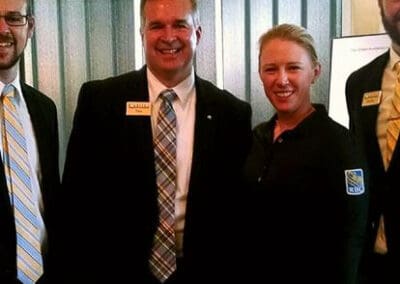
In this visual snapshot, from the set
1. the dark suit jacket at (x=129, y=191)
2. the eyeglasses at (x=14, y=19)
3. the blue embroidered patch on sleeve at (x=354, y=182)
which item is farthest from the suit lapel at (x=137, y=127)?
the blue embroidered patch on sleeve at (x=354, y=182)

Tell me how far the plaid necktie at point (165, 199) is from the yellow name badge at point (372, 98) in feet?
2.24

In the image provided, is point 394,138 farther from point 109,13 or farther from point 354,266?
point 109,13

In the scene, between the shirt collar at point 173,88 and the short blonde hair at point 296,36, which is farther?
the shirt collar at point 173,88

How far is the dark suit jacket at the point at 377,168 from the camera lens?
5.38 feet

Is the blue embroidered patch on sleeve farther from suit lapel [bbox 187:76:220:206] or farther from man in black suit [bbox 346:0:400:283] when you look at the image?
suit lapel [bbox 187:76:220:206]

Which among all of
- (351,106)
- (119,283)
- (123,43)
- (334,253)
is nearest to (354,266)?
(334,253)

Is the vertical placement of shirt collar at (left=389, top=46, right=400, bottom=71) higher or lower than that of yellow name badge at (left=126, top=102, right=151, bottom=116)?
higher

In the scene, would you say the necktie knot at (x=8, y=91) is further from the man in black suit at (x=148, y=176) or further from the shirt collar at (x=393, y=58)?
the shirt collar at (x=393, y=58)

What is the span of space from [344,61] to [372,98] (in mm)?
788

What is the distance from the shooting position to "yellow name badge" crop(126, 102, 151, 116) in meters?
1.78

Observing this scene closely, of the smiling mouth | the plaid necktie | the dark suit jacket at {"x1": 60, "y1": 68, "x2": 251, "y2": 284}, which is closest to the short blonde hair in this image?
the smiling mouth

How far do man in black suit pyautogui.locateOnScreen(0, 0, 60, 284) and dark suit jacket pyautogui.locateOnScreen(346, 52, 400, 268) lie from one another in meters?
1.09

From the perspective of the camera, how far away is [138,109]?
179 centimetres

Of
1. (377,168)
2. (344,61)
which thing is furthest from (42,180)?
(344,61)
